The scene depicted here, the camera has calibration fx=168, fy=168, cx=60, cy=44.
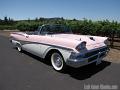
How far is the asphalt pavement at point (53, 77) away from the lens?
4.28 meters

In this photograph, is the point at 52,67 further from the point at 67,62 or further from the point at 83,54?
the point at 83,54

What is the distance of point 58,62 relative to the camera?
546cm

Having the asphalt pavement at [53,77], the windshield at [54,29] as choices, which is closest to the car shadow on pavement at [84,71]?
the asphalt pavement at [53,77]

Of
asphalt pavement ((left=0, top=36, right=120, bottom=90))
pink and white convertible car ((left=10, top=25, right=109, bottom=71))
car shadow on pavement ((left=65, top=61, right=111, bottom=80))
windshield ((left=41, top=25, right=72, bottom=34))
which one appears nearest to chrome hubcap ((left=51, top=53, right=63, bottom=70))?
pink and white convertible car ((left=10, top=25, right=109, bottom=71))

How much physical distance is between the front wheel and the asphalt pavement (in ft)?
0.53

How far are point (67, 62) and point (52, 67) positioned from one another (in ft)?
3.75

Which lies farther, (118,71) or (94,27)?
(94,27)

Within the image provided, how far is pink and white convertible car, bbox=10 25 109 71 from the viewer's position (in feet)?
15.5

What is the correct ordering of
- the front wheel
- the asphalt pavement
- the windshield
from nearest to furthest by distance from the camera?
1. the asphalt pavement
2. the front wheel
3. the windshield

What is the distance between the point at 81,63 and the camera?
4742 mm

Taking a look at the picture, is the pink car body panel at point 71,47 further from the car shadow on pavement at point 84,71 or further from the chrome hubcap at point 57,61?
the car shadow on pavement at point 84,71

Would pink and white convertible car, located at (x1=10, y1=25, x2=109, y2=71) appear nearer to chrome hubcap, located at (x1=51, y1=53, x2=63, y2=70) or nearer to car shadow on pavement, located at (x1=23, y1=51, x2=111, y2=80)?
chrome hubcap, located at (x1=51, y1=53, x2=63, y2=70)

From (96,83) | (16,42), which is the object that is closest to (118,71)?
(96,83)

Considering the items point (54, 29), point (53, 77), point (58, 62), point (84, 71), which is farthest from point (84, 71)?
point (54, 29)
